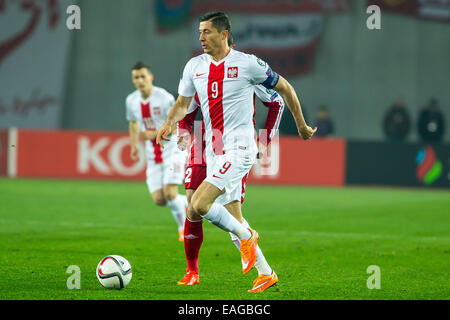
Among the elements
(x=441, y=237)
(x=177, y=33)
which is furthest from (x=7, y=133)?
(x=441, y=237)

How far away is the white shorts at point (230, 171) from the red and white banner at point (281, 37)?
61.4ft

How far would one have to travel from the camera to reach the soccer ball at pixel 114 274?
6594mm

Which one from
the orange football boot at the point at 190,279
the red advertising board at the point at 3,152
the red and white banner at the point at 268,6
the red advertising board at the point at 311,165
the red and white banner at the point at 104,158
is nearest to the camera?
the orange football boot at the point at 190,279

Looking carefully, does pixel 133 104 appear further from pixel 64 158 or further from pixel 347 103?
pixel 347 103

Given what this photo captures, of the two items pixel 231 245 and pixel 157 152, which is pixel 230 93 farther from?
pixel 157 152

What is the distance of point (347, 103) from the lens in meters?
25.8

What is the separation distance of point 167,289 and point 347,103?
64.7 feet

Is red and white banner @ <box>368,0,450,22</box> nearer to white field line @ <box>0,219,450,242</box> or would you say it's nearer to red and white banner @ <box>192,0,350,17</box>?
red and white banner @ <box>192,0,350,17</box>

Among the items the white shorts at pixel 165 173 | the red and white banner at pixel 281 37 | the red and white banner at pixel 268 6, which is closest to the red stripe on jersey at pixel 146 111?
the white shorts at pixel 165 173

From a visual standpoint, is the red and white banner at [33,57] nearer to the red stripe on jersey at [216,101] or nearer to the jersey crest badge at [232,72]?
the red stripe on jersey at [216,101]

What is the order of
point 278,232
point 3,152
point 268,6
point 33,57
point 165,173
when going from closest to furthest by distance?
1. point 165,173
2. point 278,232
3. point 3,152
4. point 33,57
5. point 268,6

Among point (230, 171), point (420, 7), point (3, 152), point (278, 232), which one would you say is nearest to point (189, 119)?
point (230, 171)

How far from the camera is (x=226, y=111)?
6.75 meters

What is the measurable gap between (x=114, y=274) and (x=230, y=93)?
1.71 m
